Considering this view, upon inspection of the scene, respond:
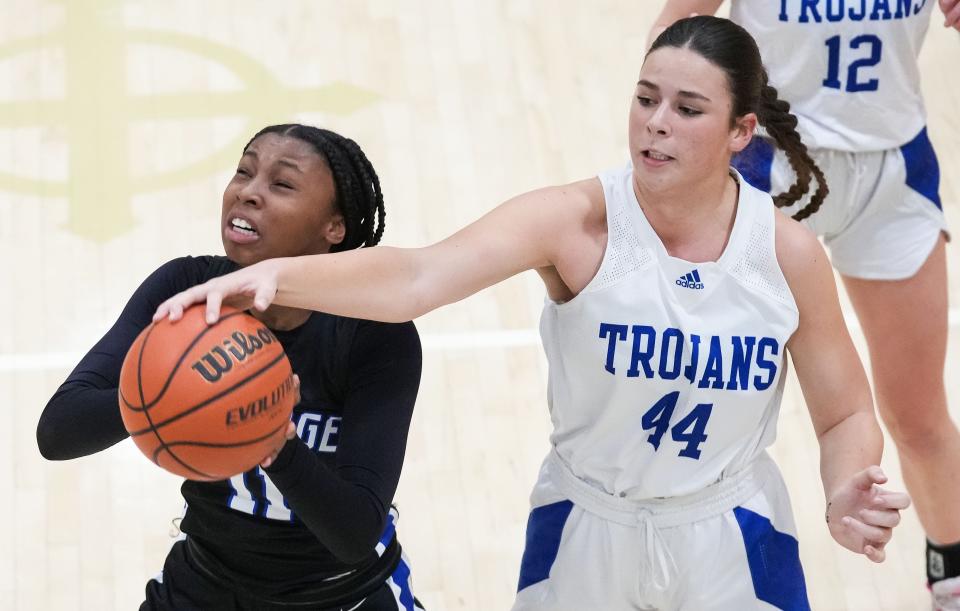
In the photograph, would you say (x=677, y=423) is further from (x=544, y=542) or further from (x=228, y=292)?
(x=228, y=292)

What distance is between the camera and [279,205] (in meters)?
3.35

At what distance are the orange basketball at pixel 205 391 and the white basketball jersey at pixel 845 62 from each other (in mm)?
2054

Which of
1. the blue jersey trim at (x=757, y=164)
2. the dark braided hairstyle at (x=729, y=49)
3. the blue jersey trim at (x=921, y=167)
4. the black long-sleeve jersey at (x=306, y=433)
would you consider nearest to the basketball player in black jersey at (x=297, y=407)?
the black long-sleeve jersey at (x=306, y=433)

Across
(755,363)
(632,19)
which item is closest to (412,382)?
(755,363)

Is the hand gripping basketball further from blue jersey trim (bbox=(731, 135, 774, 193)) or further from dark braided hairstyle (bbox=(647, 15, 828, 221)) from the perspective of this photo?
blue jersey trim (bbox=(731, 135, 774, 193))

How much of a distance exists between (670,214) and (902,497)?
793mm

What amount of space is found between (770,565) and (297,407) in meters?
1.14

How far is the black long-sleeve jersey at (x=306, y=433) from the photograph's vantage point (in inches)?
127

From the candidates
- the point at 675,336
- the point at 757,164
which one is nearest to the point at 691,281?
the point at 675,336

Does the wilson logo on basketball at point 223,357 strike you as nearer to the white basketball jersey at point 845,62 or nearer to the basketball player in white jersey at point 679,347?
the basketball player in white jersey at point 679,347

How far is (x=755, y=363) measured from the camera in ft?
11.2

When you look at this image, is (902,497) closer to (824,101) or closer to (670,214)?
→ (670,214)

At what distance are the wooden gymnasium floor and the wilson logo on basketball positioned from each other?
7.36 feet

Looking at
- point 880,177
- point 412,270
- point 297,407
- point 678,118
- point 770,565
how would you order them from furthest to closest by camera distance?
point 880,177 → point 770,565 → point 297,407 → point 678,118 → point 412,270
